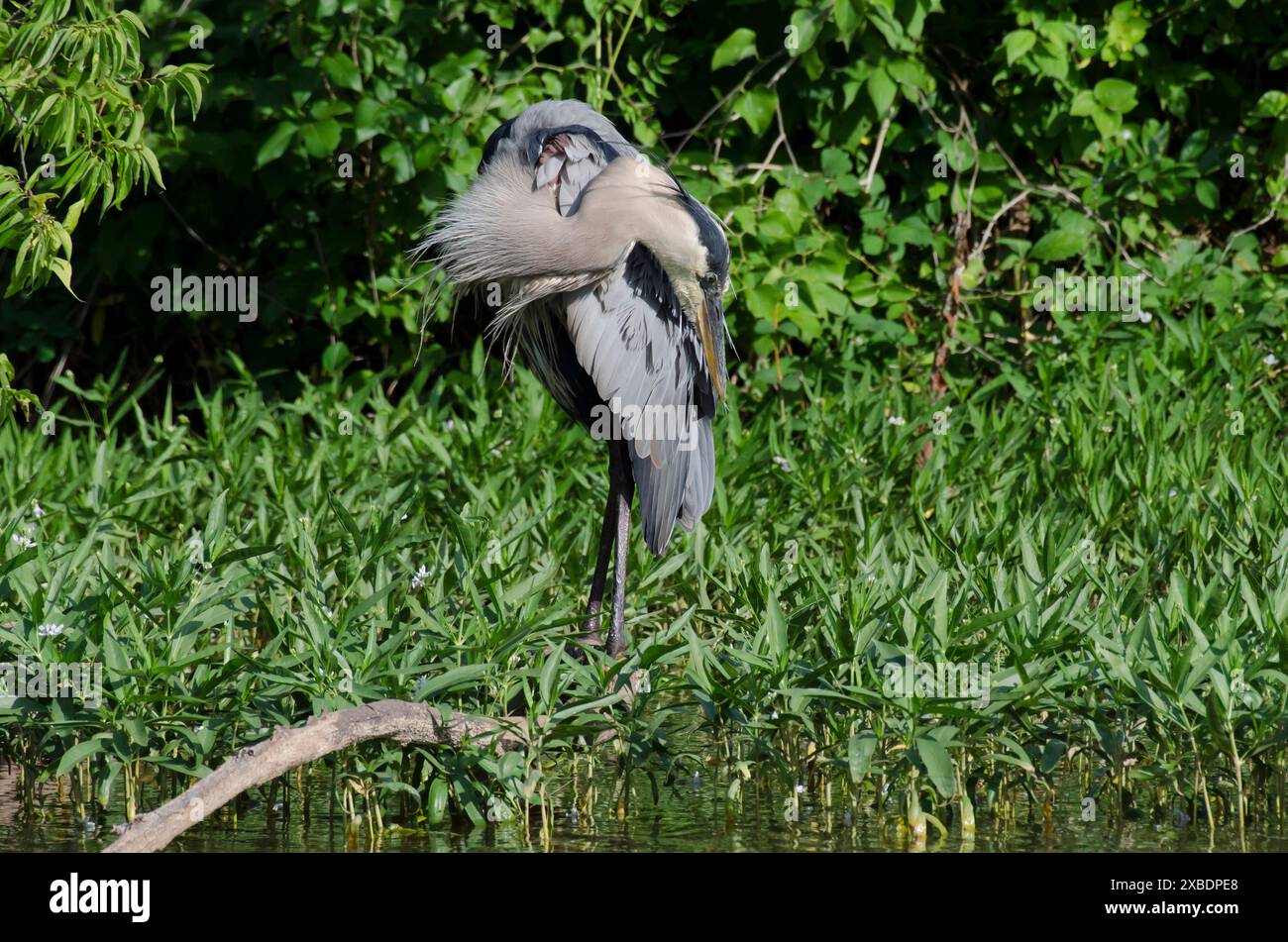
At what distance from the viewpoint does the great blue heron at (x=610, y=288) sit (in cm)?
404

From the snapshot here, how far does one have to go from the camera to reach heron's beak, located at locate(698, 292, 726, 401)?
4.33m

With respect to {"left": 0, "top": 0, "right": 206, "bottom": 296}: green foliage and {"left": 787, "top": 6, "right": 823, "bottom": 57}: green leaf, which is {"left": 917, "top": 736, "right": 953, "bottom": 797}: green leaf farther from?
{"left": 787, "top": 6, "right": 823, "bottom": 57}: green leaf

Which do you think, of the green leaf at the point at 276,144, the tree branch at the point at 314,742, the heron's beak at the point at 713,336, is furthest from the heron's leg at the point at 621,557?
the green leaf at the point at 276,144

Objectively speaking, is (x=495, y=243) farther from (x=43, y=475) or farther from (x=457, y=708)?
(x=43, y=475)

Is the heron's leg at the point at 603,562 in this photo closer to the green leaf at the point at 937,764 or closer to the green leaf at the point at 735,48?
the green leaf at the point at 937,764

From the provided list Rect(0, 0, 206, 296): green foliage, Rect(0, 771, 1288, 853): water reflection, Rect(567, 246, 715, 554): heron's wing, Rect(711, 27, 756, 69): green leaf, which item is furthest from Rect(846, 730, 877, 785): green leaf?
Rect(711, 27, 756, 69): green leaf

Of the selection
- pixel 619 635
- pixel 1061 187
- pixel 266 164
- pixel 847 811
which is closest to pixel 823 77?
pixel 1061 187

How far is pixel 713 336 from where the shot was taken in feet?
14.6

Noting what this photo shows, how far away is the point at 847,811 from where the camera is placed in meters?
3.78

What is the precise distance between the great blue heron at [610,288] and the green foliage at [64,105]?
88 centimetres

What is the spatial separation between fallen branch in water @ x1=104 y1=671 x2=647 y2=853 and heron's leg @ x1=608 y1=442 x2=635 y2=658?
0.49 metres

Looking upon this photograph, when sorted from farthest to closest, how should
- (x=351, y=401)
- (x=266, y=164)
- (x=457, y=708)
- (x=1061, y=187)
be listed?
(x=1061, y=187)
(x=266, y=164)
(x=351, y=401)
(x=457, y=708)

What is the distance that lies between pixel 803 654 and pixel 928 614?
1.12 feet

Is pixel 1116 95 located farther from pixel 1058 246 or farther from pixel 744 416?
pixel 744 416
